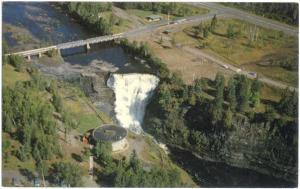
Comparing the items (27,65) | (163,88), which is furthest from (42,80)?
(163,88)

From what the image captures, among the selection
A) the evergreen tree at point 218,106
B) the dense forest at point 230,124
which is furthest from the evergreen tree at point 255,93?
the evergreen tree at point 218,106

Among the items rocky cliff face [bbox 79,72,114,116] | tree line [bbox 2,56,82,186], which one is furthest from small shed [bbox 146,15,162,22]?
tree line [bbox 2,56,82,186]

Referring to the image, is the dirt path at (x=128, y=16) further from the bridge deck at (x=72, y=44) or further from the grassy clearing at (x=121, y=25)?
the bridge deck at (x=72, y=44)

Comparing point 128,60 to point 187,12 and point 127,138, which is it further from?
point 127,138

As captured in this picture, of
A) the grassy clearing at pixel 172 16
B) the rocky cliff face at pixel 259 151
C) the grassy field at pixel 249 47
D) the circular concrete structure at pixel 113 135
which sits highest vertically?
the grassy clearing at pixel 172 16

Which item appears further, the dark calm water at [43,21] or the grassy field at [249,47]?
the dark calm water at [43,21]
